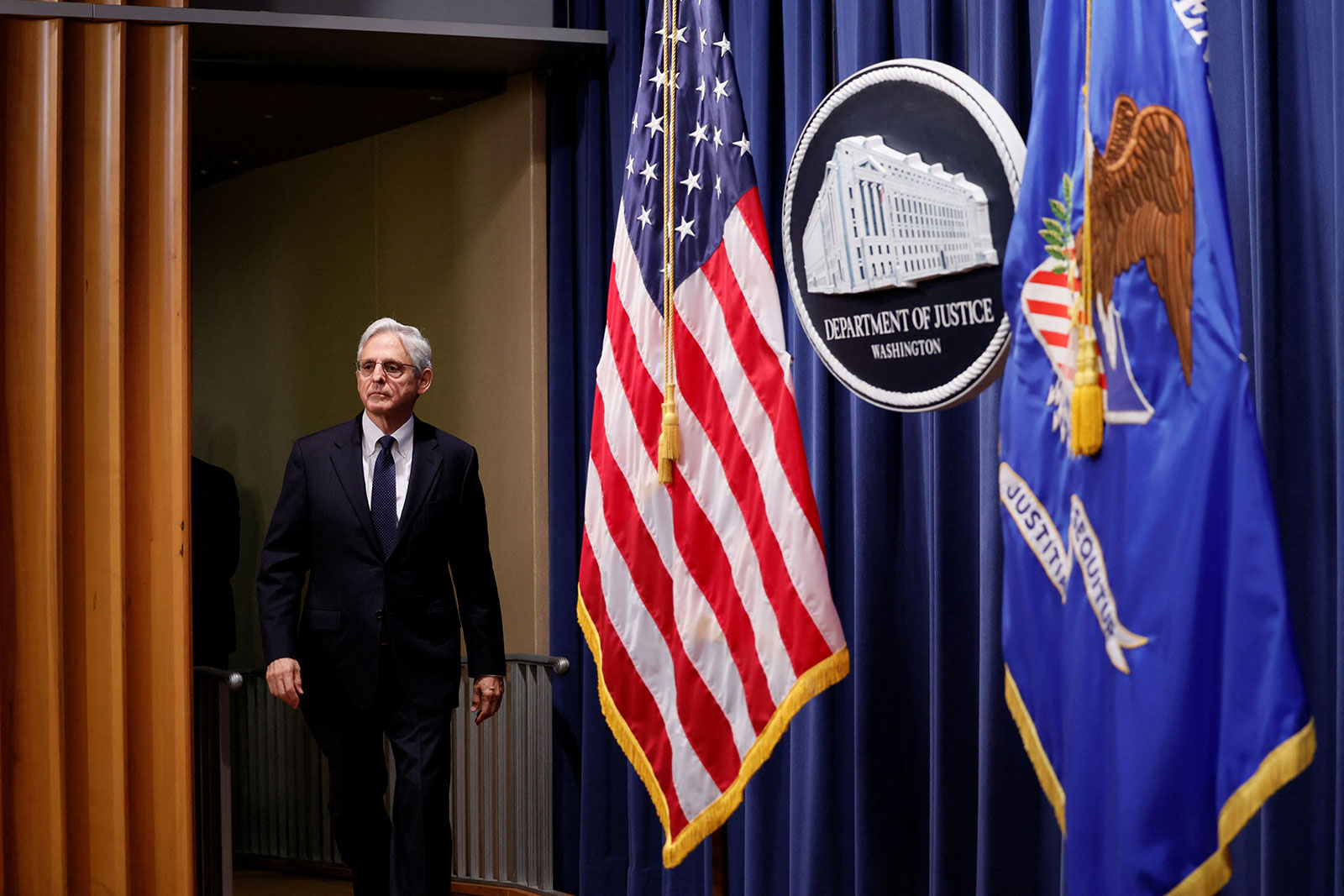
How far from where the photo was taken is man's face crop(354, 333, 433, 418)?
10.5ft

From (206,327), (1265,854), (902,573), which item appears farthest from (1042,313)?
(206,327)

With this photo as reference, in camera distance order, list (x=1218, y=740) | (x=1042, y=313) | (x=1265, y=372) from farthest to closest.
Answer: (x=1265, y=372) < (x=1042, y=313) < (x=1218, y=740)

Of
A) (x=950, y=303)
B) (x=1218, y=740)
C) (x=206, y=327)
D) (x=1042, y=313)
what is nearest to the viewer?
(x=1218, y=740)

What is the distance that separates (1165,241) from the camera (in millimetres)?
1608

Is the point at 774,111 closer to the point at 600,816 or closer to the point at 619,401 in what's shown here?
the point at 619,401

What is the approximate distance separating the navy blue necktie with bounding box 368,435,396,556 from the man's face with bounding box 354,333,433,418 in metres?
0.08

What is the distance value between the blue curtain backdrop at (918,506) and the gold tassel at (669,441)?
0.45m

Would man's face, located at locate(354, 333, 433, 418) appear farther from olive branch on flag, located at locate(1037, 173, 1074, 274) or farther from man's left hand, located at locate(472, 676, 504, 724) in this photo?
olive branch on flag, located at locate(1037, 173, 1074, 274)

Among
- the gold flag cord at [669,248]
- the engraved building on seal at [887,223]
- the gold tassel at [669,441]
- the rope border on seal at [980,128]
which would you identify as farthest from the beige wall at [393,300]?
the engraved building on seal at [887,223]

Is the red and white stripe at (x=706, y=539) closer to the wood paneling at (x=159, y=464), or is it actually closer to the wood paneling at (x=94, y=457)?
the wood paneling at (x=159, y=464)

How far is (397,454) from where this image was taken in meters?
3.26

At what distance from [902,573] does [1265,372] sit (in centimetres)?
102

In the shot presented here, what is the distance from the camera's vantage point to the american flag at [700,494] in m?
2.48

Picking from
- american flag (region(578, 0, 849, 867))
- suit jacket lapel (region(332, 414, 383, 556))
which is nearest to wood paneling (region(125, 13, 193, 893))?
suit jacket lapel (region(332, 414, 383, 556))
